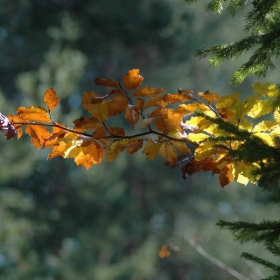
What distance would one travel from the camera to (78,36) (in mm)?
8570

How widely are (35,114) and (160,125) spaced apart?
189 mm

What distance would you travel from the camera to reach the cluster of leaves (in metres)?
0.69

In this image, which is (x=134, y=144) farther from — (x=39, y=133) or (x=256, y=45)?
(x=256, y=45)

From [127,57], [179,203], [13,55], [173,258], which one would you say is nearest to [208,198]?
[179,203]

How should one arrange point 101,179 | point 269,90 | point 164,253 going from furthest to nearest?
point 101,179, point 164,253, point 269,90

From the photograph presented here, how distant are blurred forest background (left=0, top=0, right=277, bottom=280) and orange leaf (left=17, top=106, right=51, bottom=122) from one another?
1.15 meters

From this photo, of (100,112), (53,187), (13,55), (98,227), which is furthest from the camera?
(13,55)

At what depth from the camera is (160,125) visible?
73cm

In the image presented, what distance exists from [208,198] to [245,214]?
856 mm

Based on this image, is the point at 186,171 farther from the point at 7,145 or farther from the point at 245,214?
the point at 245,214

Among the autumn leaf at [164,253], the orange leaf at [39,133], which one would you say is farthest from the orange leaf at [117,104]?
the autumn leaf at [164,253]

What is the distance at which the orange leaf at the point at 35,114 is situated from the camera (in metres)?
0.73

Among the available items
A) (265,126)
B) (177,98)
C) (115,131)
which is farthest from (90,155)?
(265,126)

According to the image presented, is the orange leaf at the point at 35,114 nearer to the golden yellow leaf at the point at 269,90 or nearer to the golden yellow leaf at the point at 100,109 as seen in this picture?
the golden yellow leaf at the point at 100,109
